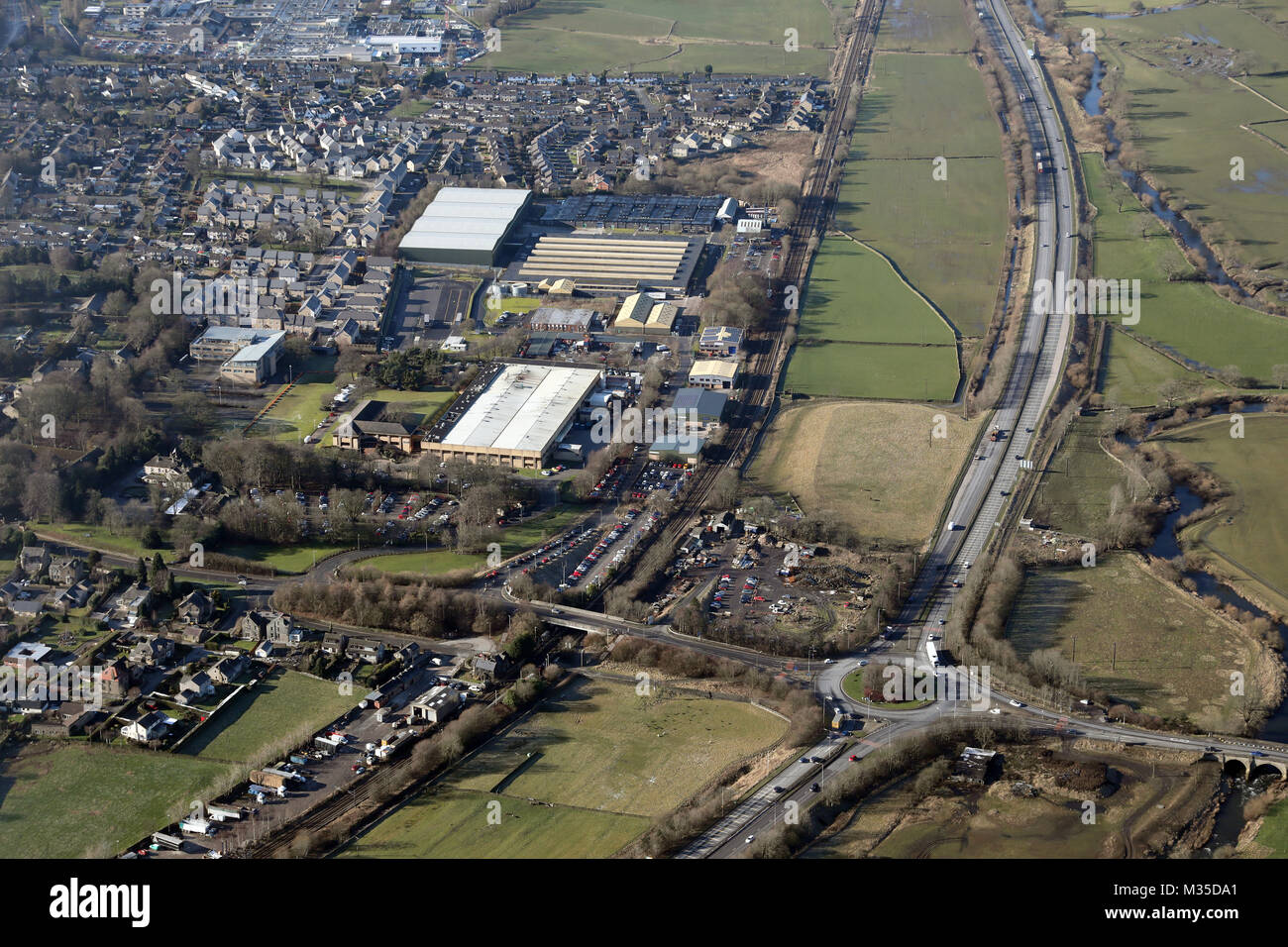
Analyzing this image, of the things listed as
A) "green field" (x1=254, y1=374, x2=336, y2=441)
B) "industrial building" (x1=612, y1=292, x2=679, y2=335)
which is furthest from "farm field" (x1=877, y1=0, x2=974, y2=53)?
"green field" (x1=254, y1=374, x2=336, y2=441)

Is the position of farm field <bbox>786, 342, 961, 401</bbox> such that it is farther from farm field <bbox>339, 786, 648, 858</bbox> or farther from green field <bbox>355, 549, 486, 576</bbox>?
farm field <bbox>339, 786, 648, 858</bbox>

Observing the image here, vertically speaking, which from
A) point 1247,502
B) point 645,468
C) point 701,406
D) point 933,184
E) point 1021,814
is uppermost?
point 933,184

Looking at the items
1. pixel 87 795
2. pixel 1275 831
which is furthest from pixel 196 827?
pixel 1275 831

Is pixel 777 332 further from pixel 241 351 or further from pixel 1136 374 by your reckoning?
pixel 241 351

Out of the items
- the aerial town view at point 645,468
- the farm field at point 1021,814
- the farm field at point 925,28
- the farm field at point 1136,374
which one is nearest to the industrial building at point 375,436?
the aerial town view at point 645,468

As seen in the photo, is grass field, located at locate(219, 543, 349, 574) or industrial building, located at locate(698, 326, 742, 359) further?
industrial building, located at locate(698, 326, 742, 359)

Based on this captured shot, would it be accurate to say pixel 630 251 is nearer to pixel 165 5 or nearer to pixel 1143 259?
pixel 1143 259

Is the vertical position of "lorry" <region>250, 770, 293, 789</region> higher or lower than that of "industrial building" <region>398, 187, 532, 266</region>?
lower
